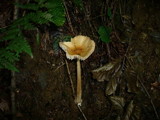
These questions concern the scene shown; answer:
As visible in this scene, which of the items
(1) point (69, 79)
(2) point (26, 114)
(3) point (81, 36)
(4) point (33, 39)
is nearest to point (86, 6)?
(3) point (81, 36)

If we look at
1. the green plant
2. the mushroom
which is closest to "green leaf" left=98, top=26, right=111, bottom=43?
the mushroom

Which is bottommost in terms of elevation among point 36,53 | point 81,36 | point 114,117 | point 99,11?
point 114,117

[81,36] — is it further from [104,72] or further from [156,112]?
[156,112]

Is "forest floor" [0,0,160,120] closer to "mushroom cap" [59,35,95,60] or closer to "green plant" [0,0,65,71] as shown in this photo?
"mushroom cap" [59,35,95,60]

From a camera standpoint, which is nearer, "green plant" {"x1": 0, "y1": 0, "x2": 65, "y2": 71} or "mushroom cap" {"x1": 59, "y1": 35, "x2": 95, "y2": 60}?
"green plant" {"x1": 0, "y1": 0, "x2": 65, "y2": 71}

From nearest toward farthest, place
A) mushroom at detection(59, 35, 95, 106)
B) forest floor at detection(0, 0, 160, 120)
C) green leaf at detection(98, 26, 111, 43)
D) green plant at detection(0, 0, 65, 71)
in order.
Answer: green plant at detection(0, 0, 65, 71)
mushroom at detection(59, 35, 95, 106)
forest floor at detection(0, 0, 160, 120)
green leaf at detection(98, 26, 111, 43)

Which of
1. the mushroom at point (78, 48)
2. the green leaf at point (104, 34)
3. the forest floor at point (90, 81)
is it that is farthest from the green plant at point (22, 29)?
the green leaf at point (104, 34)
